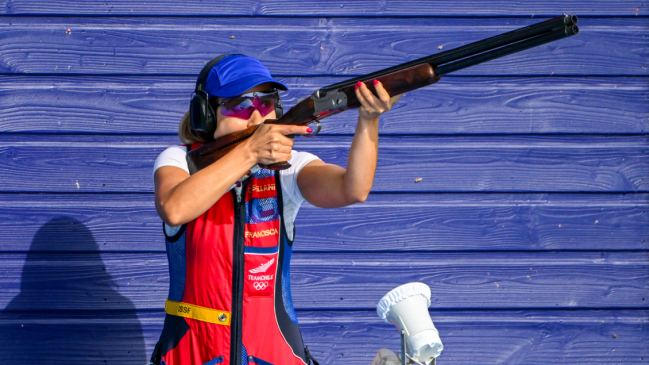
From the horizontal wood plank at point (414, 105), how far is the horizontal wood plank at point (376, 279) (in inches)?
28.3

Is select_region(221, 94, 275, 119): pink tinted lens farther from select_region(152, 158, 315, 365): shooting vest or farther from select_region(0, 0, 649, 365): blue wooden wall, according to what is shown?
select_region(0, 0, 649, 365): blue wooden wall

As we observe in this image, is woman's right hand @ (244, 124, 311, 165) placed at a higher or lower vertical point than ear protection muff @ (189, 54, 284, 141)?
lower

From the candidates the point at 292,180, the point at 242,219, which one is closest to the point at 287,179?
the point at 292,180

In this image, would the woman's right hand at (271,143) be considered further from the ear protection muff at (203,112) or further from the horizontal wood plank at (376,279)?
the horizontal wood plank at (376,279)

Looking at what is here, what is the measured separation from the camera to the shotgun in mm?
1642

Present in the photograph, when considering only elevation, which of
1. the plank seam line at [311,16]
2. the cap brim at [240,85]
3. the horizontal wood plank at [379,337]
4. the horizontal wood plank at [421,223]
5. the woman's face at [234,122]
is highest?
the plank seam line at [311,16]

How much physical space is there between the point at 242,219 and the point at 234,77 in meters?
0.49

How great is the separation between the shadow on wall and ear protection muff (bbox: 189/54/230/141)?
1.55 metres

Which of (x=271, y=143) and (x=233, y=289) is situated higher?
(x=271, y=143)

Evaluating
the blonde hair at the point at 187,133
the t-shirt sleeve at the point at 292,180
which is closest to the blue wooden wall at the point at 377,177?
the blonde hair at the point at 187,133

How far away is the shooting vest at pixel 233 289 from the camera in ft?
5.99

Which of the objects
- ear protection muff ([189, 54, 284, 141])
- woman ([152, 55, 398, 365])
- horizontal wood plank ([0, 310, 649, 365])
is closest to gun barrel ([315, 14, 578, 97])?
woman ([152, 55, 398, 365])

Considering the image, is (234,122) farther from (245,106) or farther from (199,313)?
(199,313)

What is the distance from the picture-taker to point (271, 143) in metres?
1.81
